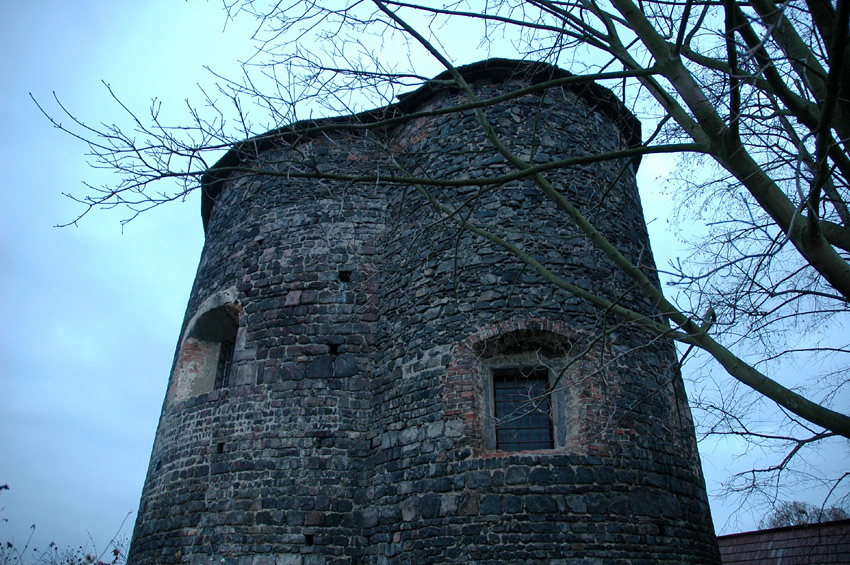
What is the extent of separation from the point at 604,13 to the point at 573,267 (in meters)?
2.94

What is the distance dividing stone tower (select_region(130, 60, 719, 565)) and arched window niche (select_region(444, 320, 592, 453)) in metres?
0.02

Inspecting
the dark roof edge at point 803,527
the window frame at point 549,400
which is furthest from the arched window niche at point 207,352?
the dark roof edge at point 803,527

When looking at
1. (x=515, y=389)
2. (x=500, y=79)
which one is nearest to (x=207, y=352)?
(x=515, y=389)

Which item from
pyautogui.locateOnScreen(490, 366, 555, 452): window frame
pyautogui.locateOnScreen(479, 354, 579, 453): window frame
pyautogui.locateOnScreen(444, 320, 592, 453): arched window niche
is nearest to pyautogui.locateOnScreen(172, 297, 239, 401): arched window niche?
pyautogui.locateOnScreen(444, 320, 592, 453): arched window niche

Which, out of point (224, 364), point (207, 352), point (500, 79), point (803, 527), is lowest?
point (803, 527)

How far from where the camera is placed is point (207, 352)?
9531 mm

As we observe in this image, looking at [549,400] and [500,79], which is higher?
[500,79]

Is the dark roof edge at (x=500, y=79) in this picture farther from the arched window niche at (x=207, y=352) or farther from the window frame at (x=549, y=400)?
the window frame at (x=549, y=400)

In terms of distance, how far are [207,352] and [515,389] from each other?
195 inches

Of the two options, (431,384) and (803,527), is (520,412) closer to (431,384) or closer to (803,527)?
(431,384)

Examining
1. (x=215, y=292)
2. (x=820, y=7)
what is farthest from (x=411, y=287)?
(x=820, y=7)

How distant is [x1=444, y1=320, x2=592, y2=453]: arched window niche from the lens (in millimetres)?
6668

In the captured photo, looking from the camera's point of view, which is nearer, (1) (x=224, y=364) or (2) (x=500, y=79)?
(2) (x=500, y=79)

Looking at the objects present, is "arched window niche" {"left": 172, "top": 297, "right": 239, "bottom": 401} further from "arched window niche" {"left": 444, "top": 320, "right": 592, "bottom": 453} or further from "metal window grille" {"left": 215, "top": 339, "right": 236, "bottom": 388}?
"arched window niche" {"left": 444, "top": 320, "right": 592, "bottom": 453}
